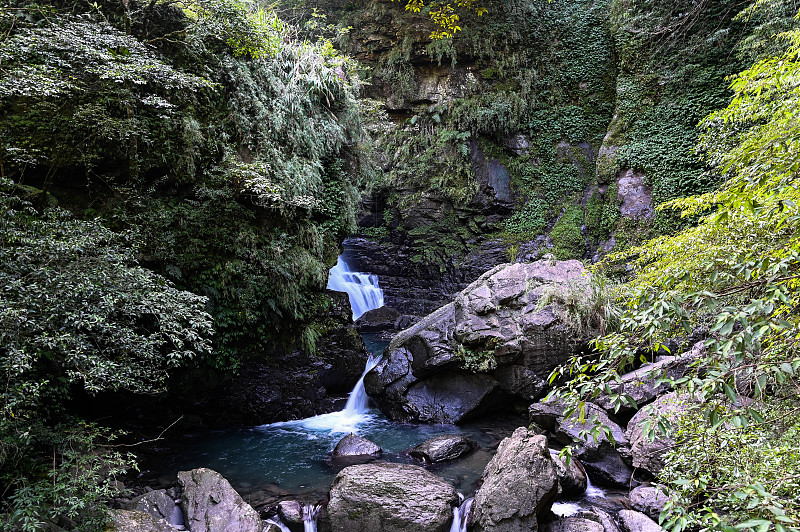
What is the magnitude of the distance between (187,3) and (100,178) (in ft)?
10.3

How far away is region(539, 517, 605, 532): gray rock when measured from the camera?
4.39m

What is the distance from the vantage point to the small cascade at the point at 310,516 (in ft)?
15.5

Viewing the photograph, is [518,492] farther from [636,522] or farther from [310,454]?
[310,454]

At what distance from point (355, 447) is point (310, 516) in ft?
5.16

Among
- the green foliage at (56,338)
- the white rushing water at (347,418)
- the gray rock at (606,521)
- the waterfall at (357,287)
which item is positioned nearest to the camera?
the green foliage at (56,338)

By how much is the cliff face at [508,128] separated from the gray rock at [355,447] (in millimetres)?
8402

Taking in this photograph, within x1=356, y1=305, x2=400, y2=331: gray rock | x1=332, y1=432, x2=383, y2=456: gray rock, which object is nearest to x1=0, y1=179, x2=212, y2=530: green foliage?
x1=332, y1=432, x2=383, y2=456: gray rock

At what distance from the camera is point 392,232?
16.1 meters

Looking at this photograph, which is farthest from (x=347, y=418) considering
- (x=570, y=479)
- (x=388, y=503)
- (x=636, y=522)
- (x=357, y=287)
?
(x=357, y=287)

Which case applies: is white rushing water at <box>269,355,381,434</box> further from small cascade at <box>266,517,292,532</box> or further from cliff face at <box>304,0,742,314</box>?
cliff face at <box>304,0,742,314</box>

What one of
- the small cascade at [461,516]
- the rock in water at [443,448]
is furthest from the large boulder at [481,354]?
the small cascade at [461,516]

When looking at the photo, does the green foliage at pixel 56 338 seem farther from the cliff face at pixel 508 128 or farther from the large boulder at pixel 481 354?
the cliff face at pixel 508 128

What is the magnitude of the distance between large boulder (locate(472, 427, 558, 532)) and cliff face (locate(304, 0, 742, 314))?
9.49m

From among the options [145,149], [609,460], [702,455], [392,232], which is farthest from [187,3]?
[392,232]
